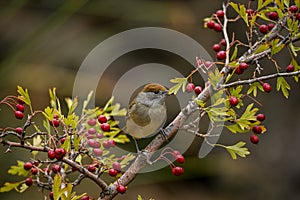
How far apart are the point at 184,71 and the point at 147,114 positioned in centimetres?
163

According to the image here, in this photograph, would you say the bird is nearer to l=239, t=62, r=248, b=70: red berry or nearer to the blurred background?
l=239, t=62, r=248, b=70: red berry

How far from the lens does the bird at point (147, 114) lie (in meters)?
1.10

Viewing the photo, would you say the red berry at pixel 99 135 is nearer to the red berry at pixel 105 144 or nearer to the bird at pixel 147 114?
the red berry at pixel 105 144

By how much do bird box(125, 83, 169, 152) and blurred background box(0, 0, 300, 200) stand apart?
123cm

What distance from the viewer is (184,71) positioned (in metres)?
2.79

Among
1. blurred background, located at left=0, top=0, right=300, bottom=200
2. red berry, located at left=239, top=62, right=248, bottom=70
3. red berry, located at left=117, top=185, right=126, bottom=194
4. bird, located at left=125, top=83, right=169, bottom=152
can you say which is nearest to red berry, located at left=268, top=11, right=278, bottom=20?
red berry, located at left=239, top=62, right=248, bottom=70

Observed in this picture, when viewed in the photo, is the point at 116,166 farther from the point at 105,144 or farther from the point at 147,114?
the point at 147,114

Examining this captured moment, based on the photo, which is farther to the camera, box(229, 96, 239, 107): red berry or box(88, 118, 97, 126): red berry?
box(88, 118, 97, 126): red berry

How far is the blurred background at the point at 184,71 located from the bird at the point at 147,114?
4.04ft

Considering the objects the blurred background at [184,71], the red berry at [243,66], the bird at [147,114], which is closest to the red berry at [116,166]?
the bird at [147,114]

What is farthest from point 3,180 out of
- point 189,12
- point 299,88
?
point 299,88

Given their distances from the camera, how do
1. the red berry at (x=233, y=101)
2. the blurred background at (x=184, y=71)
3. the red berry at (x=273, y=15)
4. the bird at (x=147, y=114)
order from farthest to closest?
the blurred background at (x=184, y=71)
the bird at (x=147, y=114)
the red berry at (x=273, y=15)
the red berry at (x=233, y=101)

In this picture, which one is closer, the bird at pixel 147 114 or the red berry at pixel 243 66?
the red berry at pixel 243 66

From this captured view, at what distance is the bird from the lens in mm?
1099
